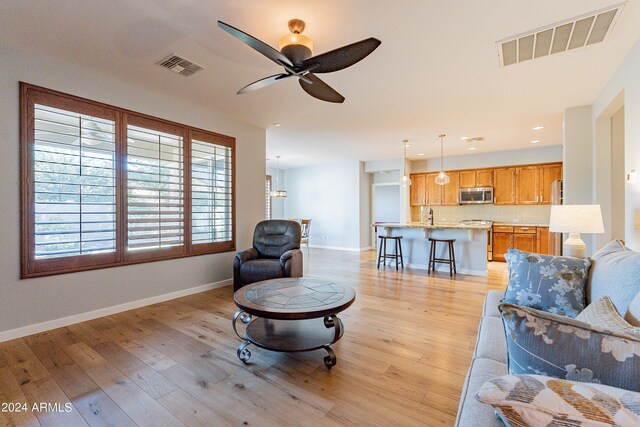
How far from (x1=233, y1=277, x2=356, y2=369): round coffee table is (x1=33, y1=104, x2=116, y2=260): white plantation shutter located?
6.31 ft

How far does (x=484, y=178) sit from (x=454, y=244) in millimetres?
2778

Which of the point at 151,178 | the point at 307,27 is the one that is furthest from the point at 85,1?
the point at 151,178

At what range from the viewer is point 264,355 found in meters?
2.27

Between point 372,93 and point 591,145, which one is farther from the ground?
point 372,93

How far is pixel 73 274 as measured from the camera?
2.91m

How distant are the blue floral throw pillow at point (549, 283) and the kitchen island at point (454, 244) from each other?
3.52 metres

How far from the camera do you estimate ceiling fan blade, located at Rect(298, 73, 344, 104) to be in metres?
2.30

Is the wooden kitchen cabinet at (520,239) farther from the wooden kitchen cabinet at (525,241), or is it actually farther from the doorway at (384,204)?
the doorway at (384,204)

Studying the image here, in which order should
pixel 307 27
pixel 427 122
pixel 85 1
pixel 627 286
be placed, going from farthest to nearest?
pixel 427 122 < pixel 307 27 < pixel 85 1 < pixel 627 286

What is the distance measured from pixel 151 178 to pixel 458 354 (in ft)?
12.5

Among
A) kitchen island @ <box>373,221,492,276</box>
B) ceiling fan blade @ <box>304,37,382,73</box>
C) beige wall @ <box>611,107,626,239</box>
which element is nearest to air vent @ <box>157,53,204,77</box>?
ceiling fan blade @ <box>304,37,382,73</box>

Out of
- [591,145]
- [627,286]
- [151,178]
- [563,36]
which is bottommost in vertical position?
[627,286]

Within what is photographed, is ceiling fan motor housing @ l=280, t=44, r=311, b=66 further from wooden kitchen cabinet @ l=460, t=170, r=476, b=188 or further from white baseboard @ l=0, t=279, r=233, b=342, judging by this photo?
wooden kitchen cabinet @ l=460, t=170, r=476, b=188

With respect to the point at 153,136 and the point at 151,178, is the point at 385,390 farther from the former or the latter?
the point at 153,136
